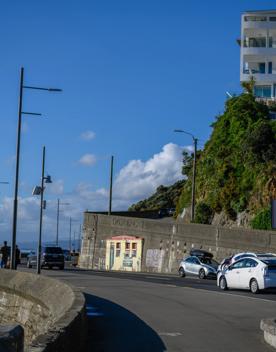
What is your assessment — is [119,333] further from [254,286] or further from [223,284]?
[223,284]

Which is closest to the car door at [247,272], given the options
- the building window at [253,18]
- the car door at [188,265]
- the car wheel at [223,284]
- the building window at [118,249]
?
the car wheel at [223,284]

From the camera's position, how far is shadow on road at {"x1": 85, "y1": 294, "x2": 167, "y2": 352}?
1191 cm

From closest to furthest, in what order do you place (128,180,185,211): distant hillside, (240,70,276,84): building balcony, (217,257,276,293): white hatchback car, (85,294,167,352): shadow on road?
1. (85,294,167,352): shadow on road
2. (217,257,276,293): white hatchback car
3. (240,70,276,84): building balcony
4. (128,180,185,211): distant hillside

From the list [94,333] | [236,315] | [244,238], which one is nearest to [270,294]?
[236,315]

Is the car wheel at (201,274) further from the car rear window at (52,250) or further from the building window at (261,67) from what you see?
the building window at (261,67)

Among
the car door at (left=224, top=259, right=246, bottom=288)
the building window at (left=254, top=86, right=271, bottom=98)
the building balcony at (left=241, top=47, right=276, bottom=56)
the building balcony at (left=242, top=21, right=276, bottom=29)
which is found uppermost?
the building balcony at (left=242, top=21, right=276, bottom=29)

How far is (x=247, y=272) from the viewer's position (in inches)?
1036

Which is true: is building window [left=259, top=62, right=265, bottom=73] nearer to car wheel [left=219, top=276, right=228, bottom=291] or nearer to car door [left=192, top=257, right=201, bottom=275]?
car door [left=192, top=257, right=201, bottom=275]

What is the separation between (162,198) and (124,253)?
4686cm

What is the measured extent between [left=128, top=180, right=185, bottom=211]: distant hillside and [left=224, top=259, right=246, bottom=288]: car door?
243ft

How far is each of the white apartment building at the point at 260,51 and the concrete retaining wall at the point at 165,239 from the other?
82.7ft

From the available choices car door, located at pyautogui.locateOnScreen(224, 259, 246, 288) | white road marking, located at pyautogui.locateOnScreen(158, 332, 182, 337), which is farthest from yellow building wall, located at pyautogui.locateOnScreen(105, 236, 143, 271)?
white road marking, located at pyautogui.locateOnScreen(158, 332, 182, 337)

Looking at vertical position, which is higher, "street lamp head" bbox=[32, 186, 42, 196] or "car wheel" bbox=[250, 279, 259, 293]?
"street lamp head" bbox=[32, 186, 42, 196]

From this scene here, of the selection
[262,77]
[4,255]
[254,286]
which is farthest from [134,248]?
[254,286]
